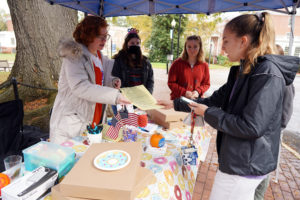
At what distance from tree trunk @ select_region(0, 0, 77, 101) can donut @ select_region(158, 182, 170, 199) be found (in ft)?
14.1

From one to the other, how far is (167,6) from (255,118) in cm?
266

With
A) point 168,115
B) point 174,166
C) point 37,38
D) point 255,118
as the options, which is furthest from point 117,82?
point 37,38

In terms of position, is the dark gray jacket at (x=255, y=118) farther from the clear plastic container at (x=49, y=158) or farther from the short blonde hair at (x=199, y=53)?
the short blonde hair at (x=199, y=53)

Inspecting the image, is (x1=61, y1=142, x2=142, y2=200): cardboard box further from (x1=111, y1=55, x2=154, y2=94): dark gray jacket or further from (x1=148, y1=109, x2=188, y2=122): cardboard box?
(x1=111, y1=55, x2=154, y2=94): dark gray jacket

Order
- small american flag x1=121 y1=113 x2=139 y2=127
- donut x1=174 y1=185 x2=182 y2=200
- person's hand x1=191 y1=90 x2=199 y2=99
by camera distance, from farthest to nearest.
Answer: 1. person's hand x1=191 y1=90 x2=199 y2=99
2. small american flag x1=121 y1=113 x2=139 y2=127
3. donut x1=174 y1=185 x2=182 y2=200

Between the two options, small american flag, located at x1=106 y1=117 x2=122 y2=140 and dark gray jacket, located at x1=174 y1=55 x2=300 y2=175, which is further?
small american flag, located at x1=106 y1=117 x2=122 y2=140

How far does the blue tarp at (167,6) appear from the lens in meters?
2.71

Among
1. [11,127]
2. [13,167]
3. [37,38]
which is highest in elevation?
[37,38]

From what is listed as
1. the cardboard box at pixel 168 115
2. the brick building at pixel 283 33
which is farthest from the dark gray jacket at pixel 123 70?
the brick building at pixel 283 33

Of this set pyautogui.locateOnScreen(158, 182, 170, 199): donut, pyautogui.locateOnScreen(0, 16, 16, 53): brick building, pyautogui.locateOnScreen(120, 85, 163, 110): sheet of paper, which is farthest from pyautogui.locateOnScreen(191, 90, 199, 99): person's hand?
pyautogui.locateOnScreen(0, 16, 16, 53): brick building

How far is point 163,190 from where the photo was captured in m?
1.13

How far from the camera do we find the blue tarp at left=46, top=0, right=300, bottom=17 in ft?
8.90

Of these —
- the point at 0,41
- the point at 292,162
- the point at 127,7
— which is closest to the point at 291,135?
the point at 292,162

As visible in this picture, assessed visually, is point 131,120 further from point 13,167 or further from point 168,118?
point 13,167
